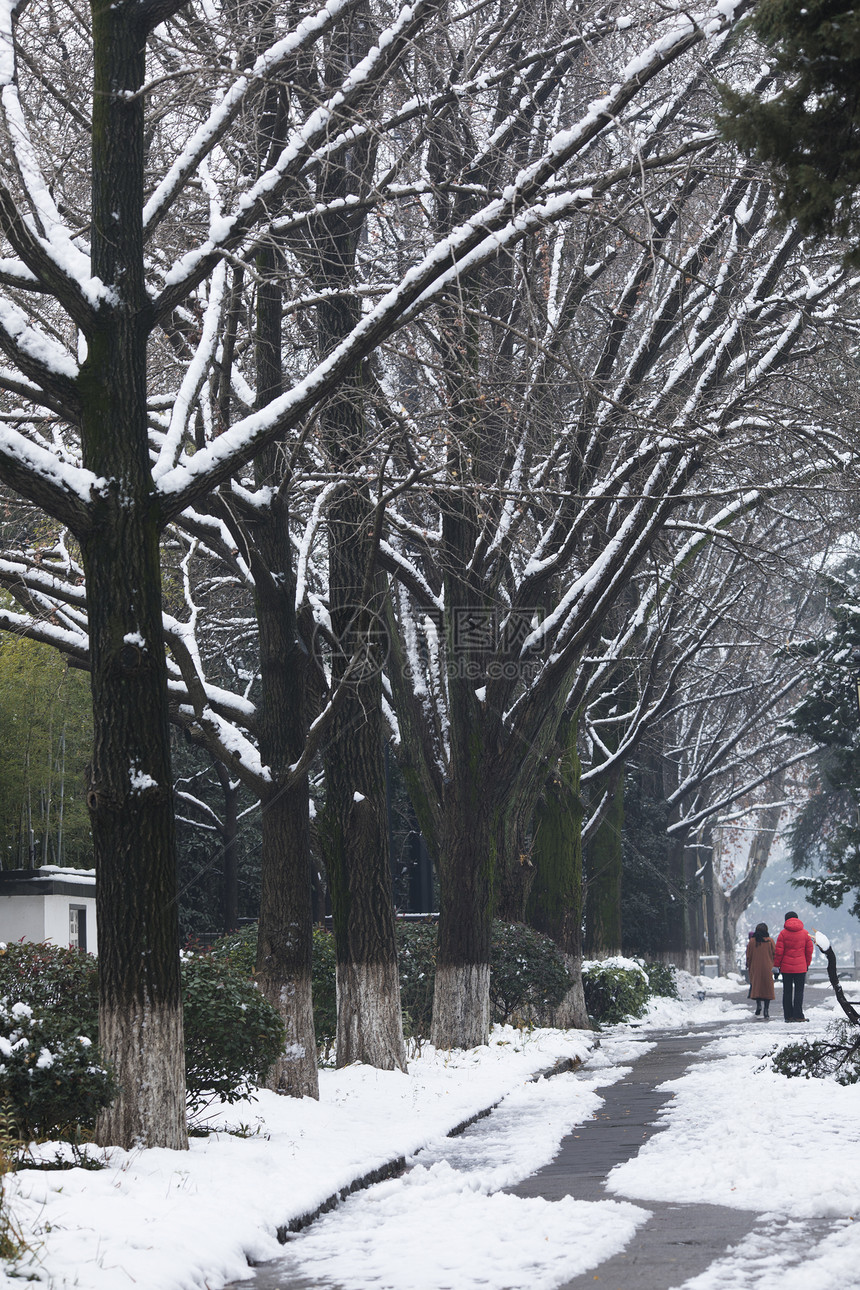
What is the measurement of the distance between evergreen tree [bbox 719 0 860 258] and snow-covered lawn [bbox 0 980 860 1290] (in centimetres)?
508

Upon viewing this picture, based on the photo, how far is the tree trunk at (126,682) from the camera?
8.59 m

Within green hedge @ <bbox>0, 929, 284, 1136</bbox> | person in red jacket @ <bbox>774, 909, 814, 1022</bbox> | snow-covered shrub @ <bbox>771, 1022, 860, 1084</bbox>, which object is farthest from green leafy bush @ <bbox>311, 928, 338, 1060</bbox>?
person in red jacket @ <bbox>774, 909, 814, 1022</bbox>

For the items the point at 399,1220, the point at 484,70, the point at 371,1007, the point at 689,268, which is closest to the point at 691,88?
the point at 689,268

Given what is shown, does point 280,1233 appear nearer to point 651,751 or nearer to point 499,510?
point 499,510

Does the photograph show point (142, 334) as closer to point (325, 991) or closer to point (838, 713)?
point (325, 991)

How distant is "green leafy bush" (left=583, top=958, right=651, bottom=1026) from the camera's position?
86.9 feet

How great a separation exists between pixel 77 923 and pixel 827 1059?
856 inches

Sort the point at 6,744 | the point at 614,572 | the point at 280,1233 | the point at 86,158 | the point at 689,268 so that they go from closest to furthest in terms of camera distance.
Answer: the point at 280,1233 → the point at 86,158 → the point at 689,268 → the point at 614,572 → the point at 6,744

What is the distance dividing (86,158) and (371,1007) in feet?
29.2

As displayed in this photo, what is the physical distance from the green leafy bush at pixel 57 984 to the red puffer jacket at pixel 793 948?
14.3 m

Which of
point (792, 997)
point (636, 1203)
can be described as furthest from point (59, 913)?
point (636, 1203)

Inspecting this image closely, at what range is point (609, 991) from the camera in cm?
2662

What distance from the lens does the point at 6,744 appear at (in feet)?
101

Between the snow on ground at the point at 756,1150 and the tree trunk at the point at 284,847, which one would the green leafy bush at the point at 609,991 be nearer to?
the snow on ground at the point at 756,1150
